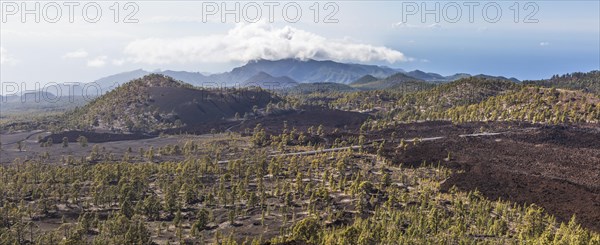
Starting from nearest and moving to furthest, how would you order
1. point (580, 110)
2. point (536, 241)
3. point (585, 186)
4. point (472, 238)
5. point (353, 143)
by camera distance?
point (536, 241), point (472, 238), point (585, 186), point (353, 143), point (580, 110)

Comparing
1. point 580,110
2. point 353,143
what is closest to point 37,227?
point 353,143

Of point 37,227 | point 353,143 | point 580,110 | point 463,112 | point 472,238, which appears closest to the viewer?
point 472,238

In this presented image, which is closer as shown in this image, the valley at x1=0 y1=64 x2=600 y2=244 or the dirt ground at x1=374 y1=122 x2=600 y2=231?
the valley at x1=0 y1=64 x2=600 y2=244

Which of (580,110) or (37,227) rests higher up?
(580,110)

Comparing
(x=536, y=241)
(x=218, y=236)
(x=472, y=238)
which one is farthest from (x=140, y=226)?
(x=536, y=241)

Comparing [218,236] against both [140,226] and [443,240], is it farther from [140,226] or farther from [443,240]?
[443,240]

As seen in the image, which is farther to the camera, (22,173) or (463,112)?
(463,112)

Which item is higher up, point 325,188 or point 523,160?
point 523,160

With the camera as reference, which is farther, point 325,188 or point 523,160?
point 523,160

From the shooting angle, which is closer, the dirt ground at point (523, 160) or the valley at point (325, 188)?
the valley at point (325, 188)

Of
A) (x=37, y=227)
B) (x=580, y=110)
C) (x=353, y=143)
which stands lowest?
(x=37, y=227)
